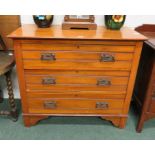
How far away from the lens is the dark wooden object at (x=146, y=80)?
A: 1465mm

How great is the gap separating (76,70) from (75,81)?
103 millimetres

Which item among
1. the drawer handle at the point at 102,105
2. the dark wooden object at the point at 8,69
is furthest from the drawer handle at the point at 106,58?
the dark wooden object at the point at 8,69

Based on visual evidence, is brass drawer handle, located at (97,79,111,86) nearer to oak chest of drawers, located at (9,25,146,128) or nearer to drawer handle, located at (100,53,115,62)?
oak chest of drawers, located at (9,25,146,128)

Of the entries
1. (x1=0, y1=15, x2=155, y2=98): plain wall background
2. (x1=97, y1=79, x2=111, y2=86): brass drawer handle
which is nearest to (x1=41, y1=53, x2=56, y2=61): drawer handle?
(x1=97, y1=79, x2=111, y2=86): brass drawer handle

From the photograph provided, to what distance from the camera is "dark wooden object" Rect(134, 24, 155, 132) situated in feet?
4.81

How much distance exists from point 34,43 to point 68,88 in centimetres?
46

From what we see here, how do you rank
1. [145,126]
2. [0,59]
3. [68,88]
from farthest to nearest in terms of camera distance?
[145,126]
[0,59]
[68,88]

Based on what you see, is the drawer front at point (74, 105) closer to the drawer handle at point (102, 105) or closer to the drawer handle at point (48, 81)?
the drawer handle at point (102, 105)

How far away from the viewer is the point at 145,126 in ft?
5.90

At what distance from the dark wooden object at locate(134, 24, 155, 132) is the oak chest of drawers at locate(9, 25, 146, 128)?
5.5 inches

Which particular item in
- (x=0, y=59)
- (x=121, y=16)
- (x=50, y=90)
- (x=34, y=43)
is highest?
(x=121, y=16)

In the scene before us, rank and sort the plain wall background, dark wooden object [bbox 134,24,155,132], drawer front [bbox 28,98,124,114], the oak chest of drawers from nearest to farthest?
the oak chest of drawers, dark wooden object [bbox 134,24,155,132], drawer front [bbox 28,98,124,114], the plain wall background

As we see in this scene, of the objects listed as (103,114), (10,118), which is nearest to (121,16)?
(103,114)
